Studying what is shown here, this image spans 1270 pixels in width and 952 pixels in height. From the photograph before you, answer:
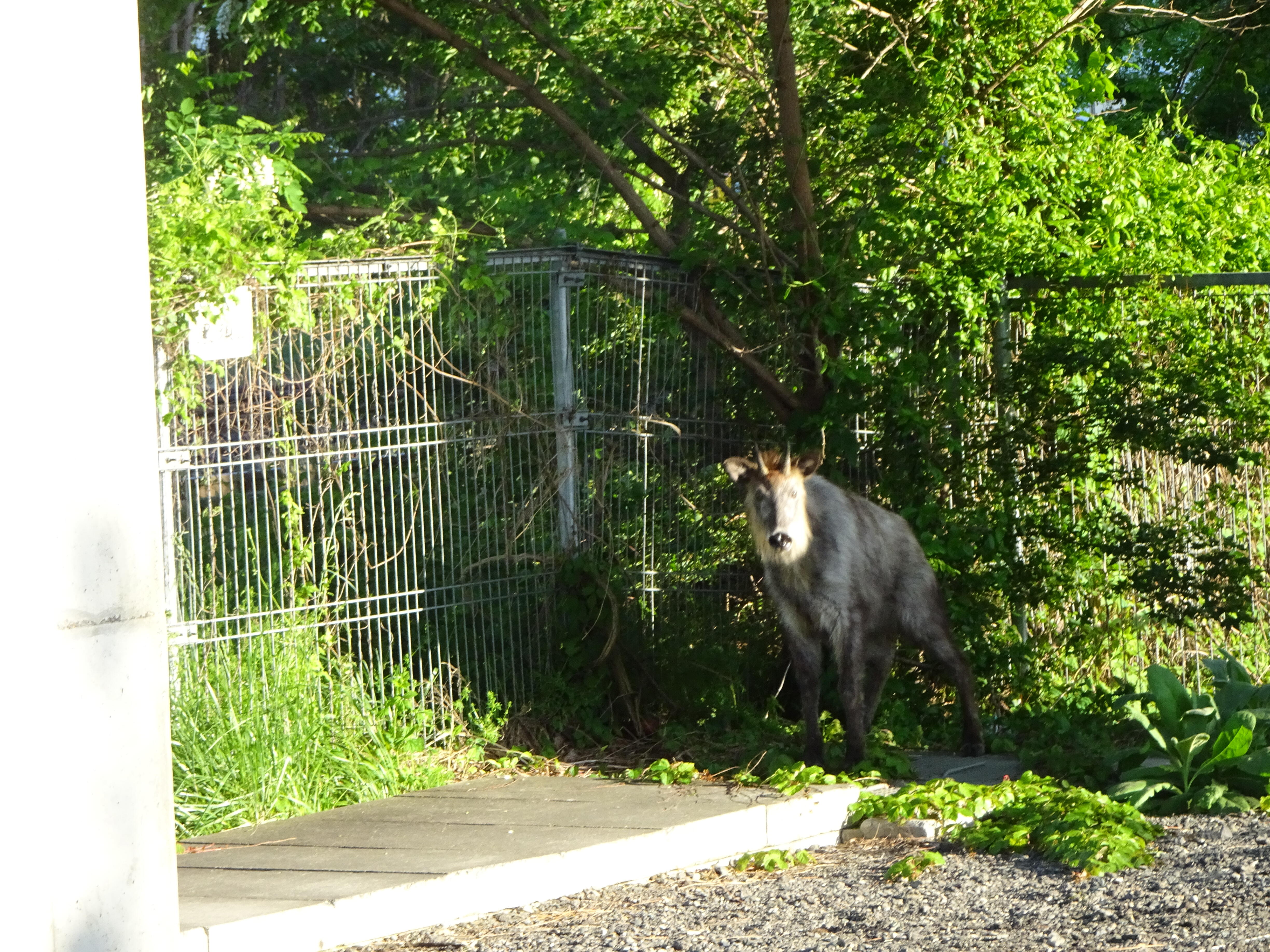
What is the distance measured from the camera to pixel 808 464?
725 centimetres

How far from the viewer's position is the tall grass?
6.25 m

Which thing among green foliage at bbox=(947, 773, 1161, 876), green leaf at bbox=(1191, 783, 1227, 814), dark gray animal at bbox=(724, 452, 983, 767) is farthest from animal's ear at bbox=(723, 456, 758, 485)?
green leaf at bbox=(1191, 783, 1227, 814)

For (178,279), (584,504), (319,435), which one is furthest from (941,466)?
(178,279)

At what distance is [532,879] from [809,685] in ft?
7.43

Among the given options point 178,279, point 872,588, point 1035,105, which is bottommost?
point 872,588

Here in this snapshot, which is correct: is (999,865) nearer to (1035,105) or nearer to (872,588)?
(872,588)

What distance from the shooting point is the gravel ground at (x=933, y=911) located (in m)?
4.56

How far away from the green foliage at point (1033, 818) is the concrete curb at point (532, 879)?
0.98 feet

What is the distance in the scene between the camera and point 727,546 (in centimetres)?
841

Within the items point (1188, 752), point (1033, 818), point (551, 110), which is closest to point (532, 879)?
point (1033, 818)

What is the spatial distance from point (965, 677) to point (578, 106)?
13.1ft

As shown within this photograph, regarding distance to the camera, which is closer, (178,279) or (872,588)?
(178,279)

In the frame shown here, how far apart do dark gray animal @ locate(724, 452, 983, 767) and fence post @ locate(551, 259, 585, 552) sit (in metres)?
0.89

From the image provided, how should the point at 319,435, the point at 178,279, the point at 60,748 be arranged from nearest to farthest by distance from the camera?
the point at 60,748
the point at 178,279
the point at 319,435
